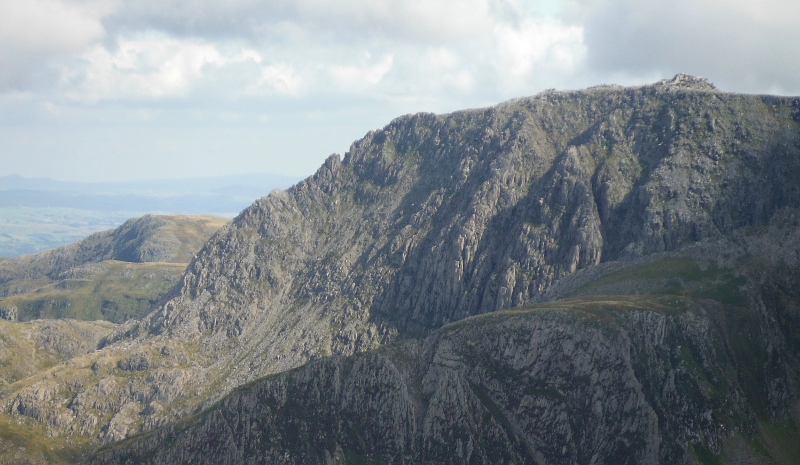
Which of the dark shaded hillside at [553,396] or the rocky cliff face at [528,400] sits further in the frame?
the rocky cliff face at [528,400]

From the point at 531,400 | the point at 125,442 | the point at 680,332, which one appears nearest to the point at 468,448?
the point at 531,400

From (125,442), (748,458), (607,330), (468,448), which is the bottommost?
(125,442)

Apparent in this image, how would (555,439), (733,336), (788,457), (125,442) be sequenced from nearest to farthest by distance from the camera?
(788,457) → (555,439) → (733,336) → (125,442)

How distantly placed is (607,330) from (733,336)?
116ft

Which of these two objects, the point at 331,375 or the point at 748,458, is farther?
the point at 331,375

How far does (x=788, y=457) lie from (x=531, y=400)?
5925cm

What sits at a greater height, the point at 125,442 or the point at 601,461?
the point at 601,461

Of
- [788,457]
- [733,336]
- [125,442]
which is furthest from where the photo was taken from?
[125,442]

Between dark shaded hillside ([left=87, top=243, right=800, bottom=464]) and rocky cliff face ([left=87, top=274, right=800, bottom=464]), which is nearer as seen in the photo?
dark shaded hillside ([left=87, top=243, right=800, bottom=464])

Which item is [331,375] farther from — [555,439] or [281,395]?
[555,439]

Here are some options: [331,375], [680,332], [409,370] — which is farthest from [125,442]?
[680,332]

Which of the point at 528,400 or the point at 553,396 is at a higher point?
the point at 553,396

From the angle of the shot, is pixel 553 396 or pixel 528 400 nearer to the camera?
pixel 553 396

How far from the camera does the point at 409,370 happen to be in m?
187
